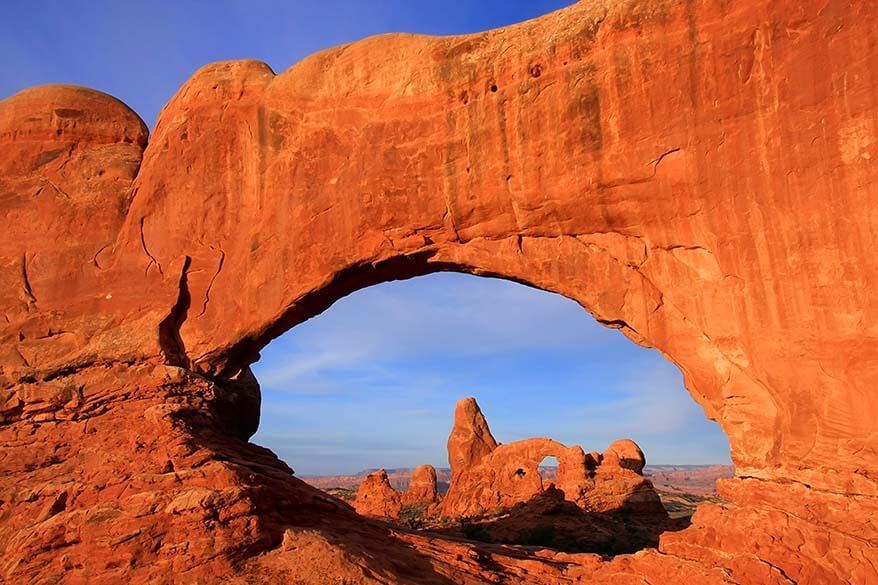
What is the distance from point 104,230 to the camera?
1762 centimetres

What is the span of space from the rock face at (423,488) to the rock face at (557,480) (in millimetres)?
6423

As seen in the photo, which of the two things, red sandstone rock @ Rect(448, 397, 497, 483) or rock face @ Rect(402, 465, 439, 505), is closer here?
red sandstone rock @ Rect(448, 397, 497, 483)

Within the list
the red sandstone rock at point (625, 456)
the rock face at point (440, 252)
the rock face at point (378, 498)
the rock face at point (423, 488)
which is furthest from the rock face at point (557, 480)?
the rock face at point (440, 252)

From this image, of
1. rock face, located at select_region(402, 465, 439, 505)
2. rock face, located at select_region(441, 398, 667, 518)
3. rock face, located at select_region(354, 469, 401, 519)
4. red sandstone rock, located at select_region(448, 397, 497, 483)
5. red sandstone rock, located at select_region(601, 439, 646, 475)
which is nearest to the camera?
rock face, located at select_region(441, 398, 667, 518)

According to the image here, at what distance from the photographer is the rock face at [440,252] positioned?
1155 centimetres

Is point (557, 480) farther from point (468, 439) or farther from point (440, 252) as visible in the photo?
point (440, 252)

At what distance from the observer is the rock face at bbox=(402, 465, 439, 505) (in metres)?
52.7

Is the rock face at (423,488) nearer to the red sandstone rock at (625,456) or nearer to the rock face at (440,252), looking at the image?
the red sandstone rock at (625,456)

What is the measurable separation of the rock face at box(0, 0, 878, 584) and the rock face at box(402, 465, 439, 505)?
3726 cm

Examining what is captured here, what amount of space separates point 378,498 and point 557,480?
11.8 m

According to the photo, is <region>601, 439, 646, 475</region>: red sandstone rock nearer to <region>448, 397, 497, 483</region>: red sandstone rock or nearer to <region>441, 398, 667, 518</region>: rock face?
<region>441, 398, 667, 518</region>: rock face

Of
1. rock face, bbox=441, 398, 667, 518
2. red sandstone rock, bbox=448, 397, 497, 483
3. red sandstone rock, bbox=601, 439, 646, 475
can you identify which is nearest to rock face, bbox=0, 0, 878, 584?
rock face, bbox=441, 398, 667, 518

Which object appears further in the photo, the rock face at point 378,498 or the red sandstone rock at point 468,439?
the red sandstone rock at point 468,439

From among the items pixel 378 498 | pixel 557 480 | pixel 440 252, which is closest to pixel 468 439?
pixel 378 498
